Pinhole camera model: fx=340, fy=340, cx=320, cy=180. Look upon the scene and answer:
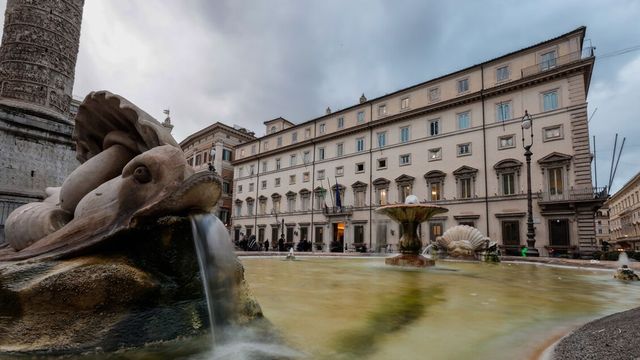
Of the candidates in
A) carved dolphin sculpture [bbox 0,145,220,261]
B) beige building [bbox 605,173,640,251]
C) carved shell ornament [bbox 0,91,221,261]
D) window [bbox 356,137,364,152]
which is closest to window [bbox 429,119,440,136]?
window [bbox 356,137,364,152]

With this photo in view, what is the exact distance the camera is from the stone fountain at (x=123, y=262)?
1.94 m

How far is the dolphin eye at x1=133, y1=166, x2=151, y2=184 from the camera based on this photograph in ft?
7.52

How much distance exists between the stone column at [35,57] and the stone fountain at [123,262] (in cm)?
624

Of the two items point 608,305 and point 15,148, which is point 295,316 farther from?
point 15,148

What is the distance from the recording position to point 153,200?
223cm

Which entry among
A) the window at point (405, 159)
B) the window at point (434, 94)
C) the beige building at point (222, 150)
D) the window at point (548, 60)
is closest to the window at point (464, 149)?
the window at point (405, 159)

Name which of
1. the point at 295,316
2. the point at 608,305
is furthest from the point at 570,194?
the point at 295,316

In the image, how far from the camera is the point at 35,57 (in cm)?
742

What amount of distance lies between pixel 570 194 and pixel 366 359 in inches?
1089

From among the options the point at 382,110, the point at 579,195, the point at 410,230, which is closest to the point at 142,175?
the point at 410,230

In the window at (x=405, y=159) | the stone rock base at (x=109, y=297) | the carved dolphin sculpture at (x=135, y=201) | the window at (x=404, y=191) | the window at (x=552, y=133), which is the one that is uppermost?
the window at (x=552, y=133)

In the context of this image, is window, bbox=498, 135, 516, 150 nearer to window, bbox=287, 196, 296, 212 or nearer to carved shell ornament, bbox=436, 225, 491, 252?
carved shell ornament, bbox=436, 225, 491, 252

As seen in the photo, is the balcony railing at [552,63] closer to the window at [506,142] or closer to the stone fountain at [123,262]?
the window at [506,142]

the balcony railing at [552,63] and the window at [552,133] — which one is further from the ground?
the balcony railing at [552,63]
